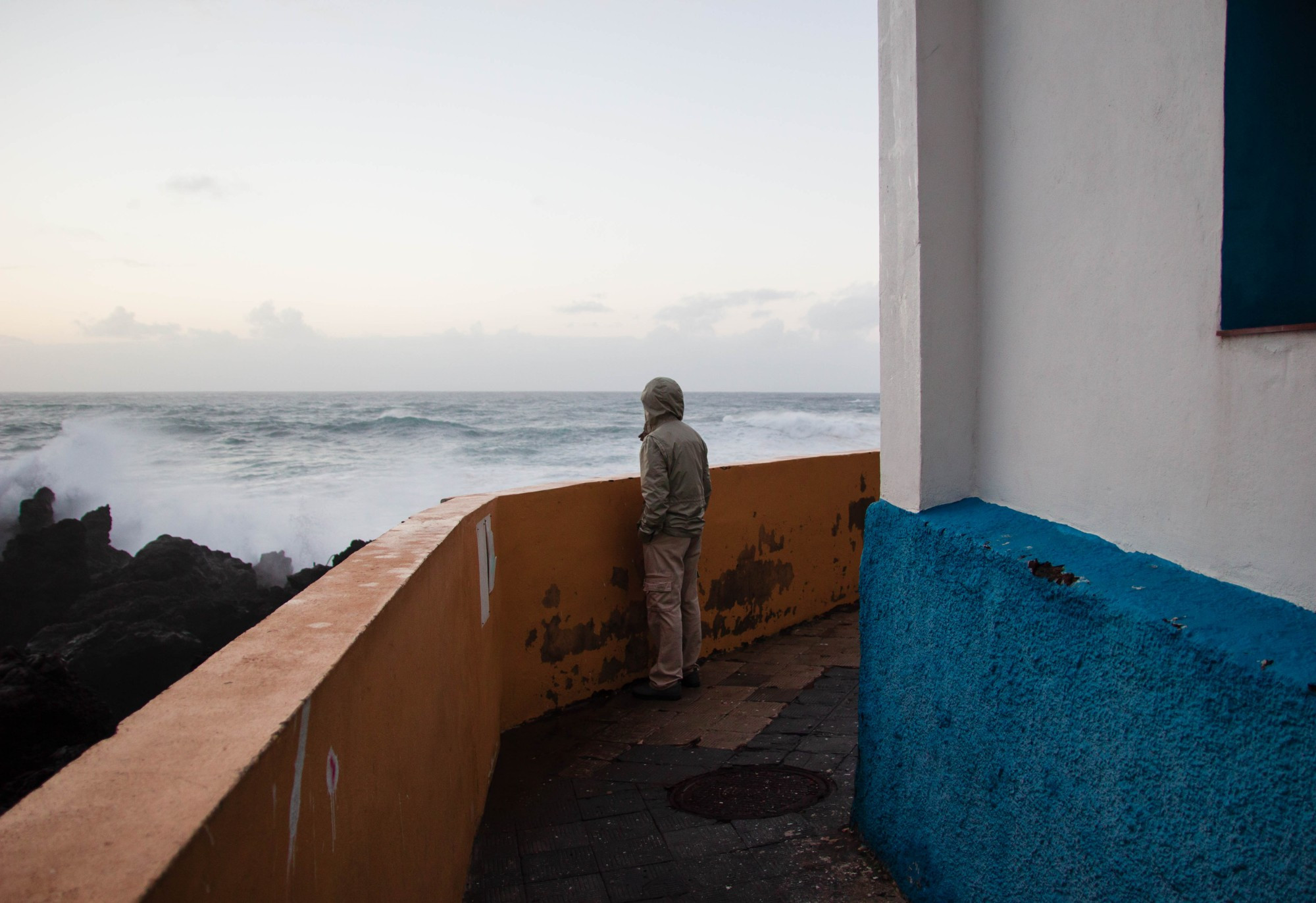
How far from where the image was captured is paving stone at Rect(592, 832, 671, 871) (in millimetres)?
3293

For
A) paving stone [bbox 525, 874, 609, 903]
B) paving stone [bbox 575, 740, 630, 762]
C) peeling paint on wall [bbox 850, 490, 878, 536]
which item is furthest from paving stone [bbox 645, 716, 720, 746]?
peeling paint on wall [bbox 850, 490, 878, 536]

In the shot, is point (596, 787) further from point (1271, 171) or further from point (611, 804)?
point (1271, 171)

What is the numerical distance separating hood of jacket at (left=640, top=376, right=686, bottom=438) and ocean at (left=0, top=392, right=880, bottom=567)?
8.68ft

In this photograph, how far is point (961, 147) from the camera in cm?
283

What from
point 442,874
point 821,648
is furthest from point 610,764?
point 821,648

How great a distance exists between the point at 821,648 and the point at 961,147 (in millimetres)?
4012

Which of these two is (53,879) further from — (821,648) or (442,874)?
(821,648)

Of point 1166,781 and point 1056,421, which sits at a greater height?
point 1056,421

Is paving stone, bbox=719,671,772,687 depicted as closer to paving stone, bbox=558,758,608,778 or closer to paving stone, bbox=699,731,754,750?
paving stone, bbox=699,731,754,750

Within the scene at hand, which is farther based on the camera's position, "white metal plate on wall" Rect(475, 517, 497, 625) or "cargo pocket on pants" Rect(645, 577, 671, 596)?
"cargo pocket on pants" Rect(645, 577, 671, 596)

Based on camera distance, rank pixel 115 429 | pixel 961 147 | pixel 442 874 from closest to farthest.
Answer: pixel 442 874 < pixel 961 147 < pixel 115 429

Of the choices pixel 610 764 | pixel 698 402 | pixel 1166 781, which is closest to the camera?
pixel 1166 781

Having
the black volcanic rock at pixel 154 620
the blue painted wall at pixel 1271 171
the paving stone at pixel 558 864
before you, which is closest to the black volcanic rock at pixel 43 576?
the black volcanic rock at pixel 154 620

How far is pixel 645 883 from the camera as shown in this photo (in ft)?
10.3
